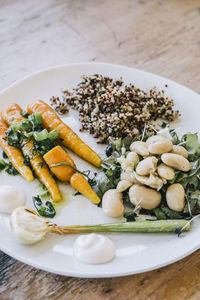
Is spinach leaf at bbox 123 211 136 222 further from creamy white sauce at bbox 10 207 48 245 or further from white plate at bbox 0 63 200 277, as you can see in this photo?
creamy white sauce at bbox 10 207 48 245

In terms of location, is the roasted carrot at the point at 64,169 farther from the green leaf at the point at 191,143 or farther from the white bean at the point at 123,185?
the green leaf at the point at 191,143

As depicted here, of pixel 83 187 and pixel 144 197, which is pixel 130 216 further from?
pixel 83 187

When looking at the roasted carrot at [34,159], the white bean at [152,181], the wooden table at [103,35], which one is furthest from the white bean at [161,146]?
the wooden table at [103,35]

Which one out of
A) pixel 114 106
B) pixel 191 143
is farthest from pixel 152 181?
pixel 114 106

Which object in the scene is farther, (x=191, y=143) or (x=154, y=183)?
(x=191, y=143)

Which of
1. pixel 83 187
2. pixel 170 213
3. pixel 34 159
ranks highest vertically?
pixel 34 159

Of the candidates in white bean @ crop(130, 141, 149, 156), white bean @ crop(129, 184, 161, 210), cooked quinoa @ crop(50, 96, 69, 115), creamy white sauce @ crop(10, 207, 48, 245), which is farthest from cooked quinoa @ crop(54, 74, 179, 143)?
creamy white sauce @ crop(10, 207, 48, 245)
